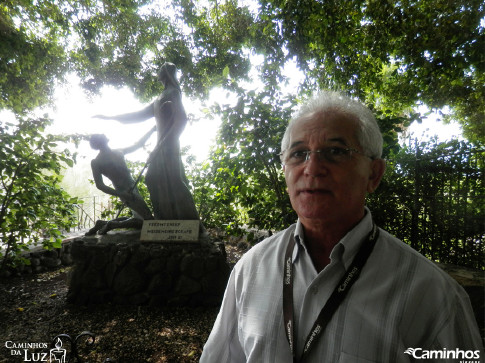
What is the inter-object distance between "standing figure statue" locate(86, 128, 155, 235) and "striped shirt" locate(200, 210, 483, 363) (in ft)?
10.6

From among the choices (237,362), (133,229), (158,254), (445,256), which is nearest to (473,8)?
(445,256)

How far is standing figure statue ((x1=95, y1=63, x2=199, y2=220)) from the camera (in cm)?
401

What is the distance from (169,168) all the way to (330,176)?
335 cm

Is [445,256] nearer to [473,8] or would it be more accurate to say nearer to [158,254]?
[473,8]

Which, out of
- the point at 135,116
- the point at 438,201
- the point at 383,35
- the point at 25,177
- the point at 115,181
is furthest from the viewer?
the point at 383,35

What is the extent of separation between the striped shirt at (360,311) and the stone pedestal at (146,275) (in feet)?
7.77

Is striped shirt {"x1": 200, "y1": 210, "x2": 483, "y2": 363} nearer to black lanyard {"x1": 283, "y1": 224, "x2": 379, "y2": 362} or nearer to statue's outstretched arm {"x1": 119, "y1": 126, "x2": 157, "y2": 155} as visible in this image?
black lanyard {"x1": 283, "y1": 224, "x2": 379, "y2": 362}

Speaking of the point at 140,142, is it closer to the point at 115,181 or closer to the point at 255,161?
the point at 115,181

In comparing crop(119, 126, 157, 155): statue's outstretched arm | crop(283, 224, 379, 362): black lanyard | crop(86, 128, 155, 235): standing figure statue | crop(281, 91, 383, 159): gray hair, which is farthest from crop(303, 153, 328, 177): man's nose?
crop(119, 126, 157, 155): statue's outstretched arm

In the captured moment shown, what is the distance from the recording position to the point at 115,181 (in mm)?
3982

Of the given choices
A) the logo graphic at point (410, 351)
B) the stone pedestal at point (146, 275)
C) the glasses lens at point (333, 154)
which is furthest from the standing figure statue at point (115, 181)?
the logo graphic at point (410, 351)

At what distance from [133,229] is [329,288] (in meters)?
3.81

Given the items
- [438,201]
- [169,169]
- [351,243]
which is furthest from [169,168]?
[438,201]

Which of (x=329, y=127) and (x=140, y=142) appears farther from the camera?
(x=140, y=142)
